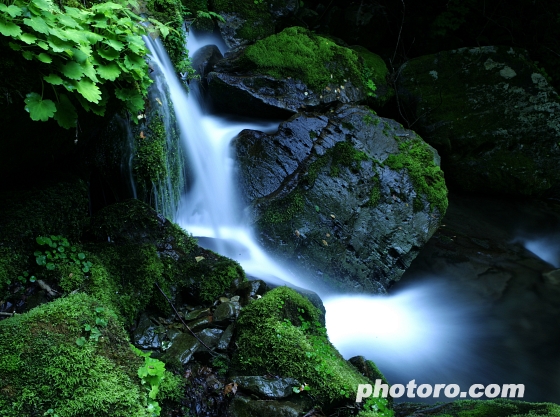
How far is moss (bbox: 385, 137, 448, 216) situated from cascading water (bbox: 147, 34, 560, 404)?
142 centimetres

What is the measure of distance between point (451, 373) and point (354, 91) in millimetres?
5229

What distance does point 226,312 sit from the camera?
11.0ft

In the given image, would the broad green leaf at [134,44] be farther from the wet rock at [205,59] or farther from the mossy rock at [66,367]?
the wet rock at [205,59]

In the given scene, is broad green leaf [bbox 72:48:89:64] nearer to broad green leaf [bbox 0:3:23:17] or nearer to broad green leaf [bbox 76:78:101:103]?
broad green leaf [bbox 76:78:101:103]

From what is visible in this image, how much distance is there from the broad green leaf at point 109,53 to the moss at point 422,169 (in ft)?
14.7

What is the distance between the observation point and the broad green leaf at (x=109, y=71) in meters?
2.89

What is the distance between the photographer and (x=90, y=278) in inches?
121

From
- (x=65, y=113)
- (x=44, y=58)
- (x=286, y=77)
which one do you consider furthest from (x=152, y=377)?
(x=286, y=77)

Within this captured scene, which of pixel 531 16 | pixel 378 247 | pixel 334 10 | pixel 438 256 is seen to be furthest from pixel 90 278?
pixel 531 16

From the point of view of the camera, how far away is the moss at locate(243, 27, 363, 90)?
720 centimetres

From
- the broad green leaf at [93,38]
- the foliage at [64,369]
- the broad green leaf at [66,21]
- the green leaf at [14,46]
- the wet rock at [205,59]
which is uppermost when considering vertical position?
the wet rock at [205,59]

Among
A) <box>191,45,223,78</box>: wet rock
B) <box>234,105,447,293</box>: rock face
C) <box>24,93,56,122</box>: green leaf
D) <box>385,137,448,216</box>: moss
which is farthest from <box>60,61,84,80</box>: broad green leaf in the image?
<box>385,137,448,216</box>: moss

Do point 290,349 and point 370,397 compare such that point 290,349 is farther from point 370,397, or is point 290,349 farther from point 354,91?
point 354,91

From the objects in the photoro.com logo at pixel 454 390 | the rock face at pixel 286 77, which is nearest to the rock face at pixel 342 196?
the rock face at pixel 286 77
